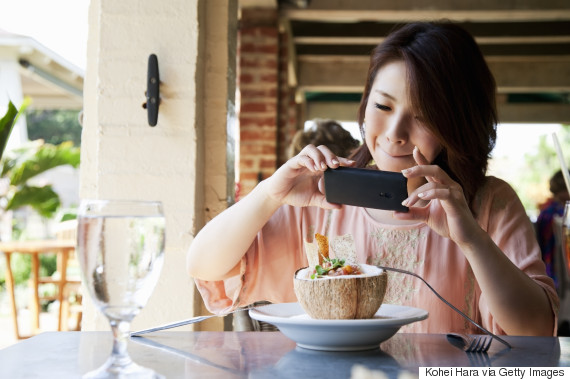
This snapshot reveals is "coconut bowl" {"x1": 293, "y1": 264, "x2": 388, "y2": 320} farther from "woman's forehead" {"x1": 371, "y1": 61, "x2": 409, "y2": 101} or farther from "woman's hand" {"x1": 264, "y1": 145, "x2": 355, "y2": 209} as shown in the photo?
"woman's forehead" {"x1": 371, "y1": 61, "x2": 409, "y2": 101}

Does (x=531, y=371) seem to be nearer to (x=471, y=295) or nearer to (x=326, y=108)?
(x=471, y=295)

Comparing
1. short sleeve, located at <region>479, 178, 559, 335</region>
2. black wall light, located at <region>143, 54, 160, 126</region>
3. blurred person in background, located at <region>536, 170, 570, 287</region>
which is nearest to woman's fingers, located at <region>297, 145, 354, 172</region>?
short sleeve, located at <region>479, 178, 559, 335</region>

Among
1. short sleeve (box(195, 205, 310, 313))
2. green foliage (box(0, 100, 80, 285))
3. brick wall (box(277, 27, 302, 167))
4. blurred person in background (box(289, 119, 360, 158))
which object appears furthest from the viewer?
green foliage (box(0, 100, 80, 285))

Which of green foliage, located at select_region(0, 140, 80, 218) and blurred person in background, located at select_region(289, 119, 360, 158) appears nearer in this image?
blurred person in background, located at select_region(289, 119, 360, 158)

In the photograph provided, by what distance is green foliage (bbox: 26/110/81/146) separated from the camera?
25875 millimetres

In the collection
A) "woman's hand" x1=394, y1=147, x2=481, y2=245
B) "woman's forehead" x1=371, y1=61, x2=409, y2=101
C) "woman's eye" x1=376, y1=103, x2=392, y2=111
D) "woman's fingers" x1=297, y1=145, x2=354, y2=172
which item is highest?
"woman's forehead" x1=371, y1=61, x2=409, y2=101

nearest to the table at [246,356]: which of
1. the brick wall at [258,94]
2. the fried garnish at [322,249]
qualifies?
the fried garnish at [322,249]

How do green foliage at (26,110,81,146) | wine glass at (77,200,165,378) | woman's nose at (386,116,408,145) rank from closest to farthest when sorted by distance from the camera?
wine glass at (77,200,165,378) → woman's nose at (386,116,408,145) → green foliage at (26,110,81,146)

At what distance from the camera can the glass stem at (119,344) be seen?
671mm

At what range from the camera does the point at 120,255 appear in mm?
627

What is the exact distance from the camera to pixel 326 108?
1005 centimetres

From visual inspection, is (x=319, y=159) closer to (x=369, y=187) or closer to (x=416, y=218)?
(x=369, y=187)

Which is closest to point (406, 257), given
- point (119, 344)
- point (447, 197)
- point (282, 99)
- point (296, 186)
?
point (296, 186)

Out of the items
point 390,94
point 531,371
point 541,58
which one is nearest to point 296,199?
point 390,94
